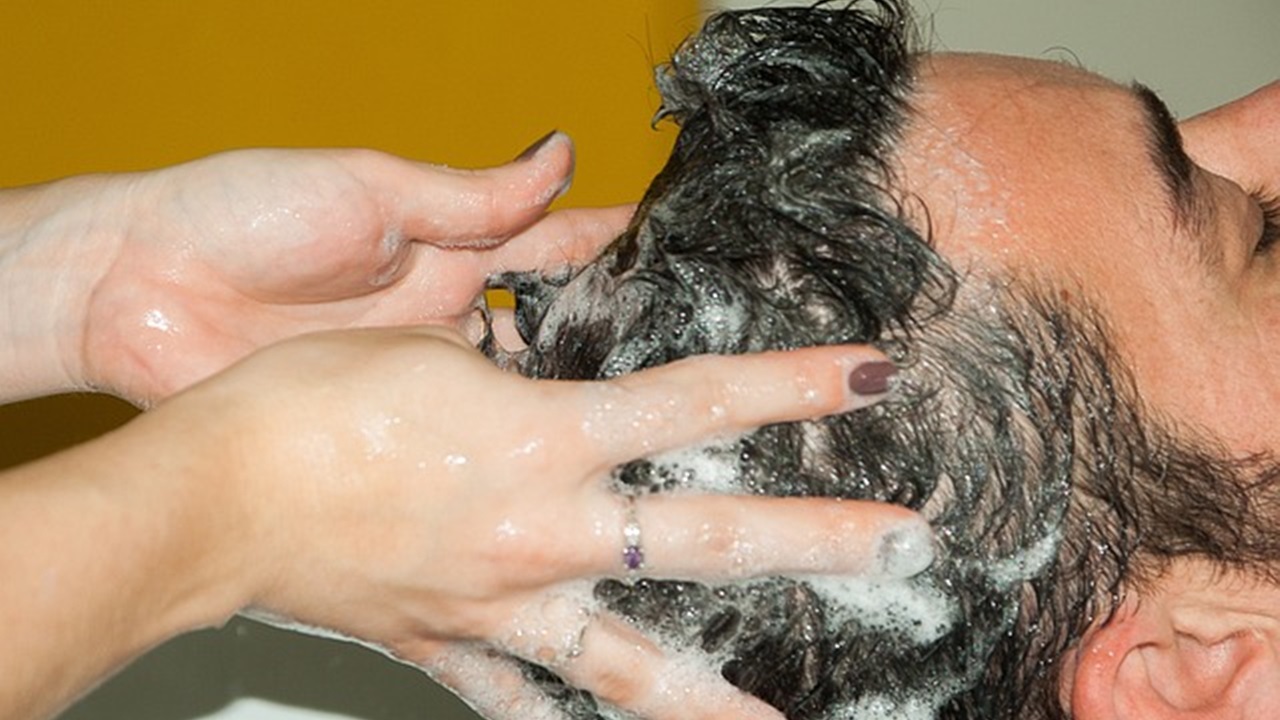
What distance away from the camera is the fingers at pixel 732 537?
1.11 m

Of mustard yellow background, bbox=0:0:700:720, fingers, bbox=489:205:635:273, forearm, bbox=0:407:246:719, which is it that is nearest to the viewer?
forearm, bbox=0:407:246:719

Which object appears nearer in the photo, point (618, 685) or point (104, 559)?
point (104, 559)

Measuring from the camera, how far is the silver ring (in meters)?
1.10

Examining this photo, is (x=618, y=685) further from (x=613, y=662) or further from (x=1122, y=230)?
(x=1122, y=230)

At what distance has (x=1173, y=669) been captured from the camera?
1.28 m

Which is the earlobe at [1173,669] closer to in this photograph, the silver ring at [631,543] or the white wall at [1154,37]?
the silver ring at [631,543]

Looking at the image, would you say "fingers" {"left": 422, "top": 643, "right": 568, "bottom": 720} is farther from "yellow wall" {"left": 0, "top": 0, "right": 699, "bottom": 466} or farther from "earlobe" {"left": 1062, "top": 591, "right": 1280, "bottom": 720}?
"yellow wall" {"left": 0, "top": 0, "right": 699, "bottom": 466}

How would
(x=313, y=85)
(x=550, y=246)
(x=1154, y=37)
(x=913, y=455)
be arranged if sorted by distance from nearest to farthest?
(x=913, y=455), (x=550, y=246), (x=313, y=85), (x=1154, y=37)

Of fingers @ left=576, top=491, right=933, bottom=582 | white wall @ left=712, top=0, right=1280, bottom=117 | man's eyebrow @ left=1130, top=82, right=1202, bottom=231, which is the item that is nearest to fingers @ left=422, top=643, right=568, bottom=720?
fingers @ left=576, top=491, right=933, bottom=582

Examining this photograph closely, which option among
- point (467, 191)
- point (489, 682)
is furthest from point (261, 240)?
point (489, 682)

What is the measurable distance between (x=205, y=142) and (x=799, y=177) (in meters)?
1.08

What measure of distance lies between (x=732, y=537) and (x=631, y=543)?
0.06m

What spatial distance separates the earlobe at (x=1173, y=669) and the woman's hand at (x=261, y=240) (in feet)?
1.86

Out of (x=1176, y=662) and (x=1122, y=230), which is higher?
(x=1122, y=230)
